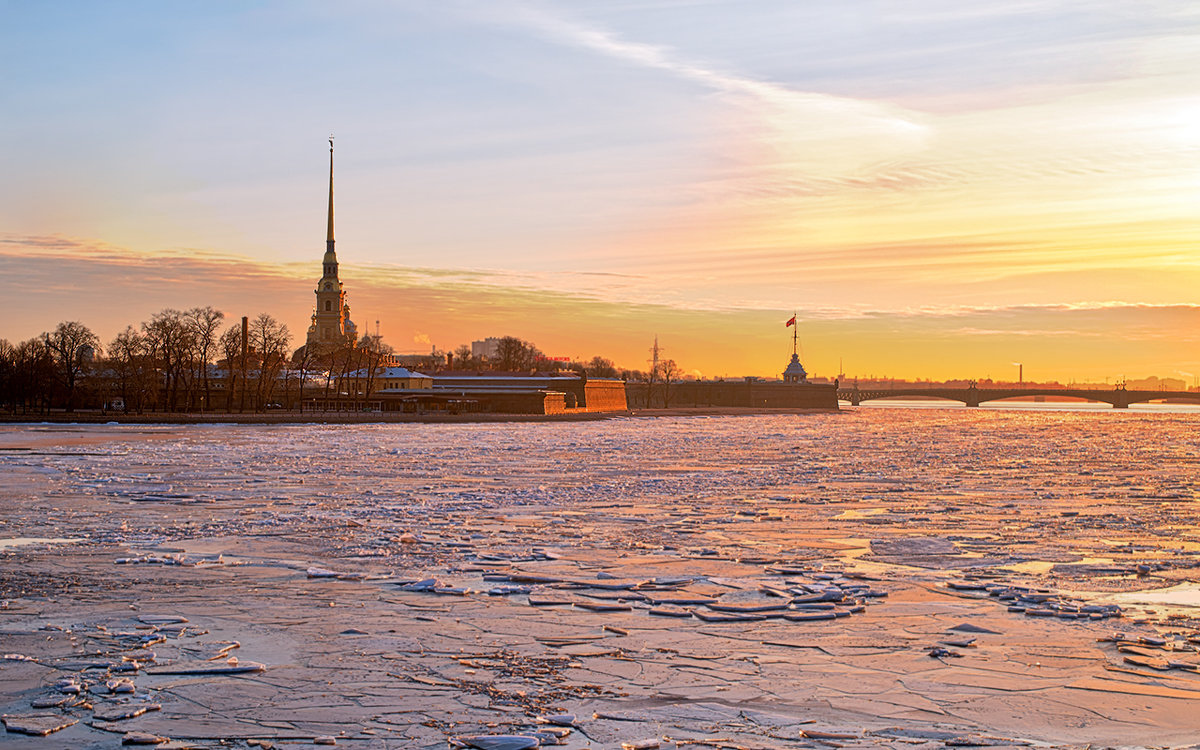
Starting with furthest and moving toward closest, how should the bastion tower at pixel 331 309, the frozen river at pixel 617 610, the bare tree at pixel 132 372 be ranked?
the bastion tower at pixel 331 309 → the bare tree at pixel 132 372 → the frozen river at pixel 617 610

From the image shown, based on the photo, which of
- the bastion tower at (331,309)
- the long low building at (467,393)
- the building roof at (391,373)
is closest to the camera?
the long low building at (467,393)

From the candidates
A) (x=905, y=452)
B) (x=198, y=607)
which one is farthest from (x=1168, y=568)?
(x=905, y=452)

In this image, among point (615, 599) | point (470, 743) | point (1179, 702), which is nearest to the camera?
point (470, 743)

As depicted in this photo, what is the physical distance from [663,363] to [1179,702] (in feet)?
581

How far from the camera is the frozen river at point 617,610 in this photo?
706 cm

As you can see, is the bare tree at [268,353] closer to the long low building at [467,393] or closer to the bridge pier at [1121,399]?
the long low building at [467,393]

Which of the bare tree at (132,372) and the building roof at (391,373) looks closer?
the bare tree at (132,372)

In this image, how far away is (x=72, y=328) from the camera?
310 ft

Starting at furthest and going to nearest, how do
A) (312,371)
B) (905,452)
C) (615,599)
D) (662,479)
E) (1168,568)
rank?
(312,371) → (905,452) → (662,479) → (1168,568) → (615,599)

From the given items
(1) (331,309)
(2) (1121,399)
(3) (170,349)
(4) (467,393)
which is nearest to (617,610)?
(3) (170,349)

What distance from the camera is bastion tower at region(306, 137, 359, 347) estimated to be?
144125 millimetres

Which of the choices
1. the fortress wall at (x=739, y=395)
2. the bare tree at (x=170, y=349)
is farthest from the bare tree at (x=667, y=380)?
the bare tree at (x=170, y=349)

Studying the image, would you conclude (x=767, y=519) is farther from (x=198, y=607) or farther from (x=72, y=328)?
(x=72, y=328)

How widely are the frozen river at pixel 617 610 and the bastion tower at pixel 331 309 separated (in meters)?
124
